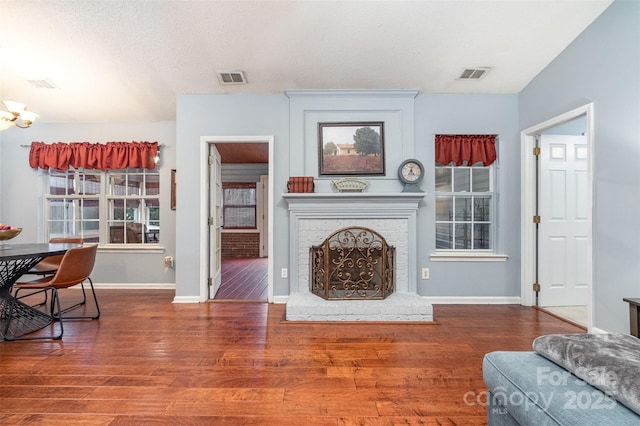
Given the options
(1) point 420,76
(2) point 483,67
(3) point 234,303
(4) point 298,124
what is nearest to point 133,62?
(4) point 298,124

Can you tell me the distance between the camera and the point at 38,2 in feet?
7.82

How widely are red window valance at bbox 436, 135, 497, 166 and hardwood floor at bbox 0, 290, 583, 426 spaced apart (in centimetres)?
181

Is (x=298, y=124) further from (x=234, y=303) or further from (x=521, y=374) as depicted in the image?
(x=521, y=374)

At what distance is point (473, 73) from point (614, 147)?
4.89 feet

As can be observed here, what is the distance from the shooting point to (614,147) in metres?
2.37

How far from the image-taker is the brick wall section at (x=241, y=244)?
7.23 metres

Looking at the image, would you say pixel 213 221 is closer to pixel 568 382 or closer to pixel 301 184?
pixel 301 184

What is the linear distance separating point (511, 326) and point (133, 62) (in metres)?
4.70

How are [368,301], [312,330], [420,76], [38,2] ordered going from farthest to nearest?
[420,76] → [368,301] → [312,330] → [38,2]

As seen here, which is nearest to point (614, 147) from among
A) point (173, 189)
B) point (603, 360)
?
point (603, 360)

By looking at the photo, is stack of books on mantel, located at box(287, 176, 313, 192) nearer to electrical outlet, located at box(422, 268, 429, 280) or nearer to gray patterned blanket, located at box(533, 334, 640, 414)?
electrical outlet, located at box(422, 268, 429, 280)

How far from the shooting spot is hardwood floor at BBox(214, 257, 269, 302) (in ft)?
12.3

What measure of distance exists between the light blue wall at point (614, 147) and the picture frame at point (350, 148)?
1.94 m

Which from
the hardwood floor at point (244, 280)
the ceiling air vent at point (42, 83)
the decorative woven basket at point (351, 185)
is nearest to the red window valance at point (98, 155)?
the ceiling air vent at point (42, 83)
